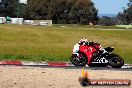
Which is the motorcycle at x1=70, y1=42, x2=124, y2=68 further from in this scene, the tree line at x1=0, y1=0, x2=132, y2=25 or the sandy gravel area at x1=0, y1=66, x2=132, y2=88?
the tree line at x1=0, y1=0, x2=132, y2=25

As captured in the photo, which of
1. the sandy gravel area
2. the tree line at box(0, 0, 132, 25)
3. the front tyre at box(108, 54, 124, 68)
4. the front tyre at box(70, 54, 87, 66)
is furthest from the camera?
the tree line at box(0, 0, 132, 25)

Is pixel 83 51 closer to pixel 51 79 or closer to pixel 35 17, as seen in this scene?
pixel 51 79

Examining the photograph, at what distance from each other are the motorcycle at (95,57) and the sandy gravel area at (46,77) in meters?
1.75

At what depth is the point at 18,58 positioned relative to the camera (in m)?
24.3

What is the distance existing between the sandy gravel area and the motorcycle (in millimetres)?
1750

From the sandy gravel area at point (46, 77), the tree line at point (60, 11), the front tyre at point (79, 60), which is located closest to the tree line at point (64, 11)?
the tree line at point (60, 11)

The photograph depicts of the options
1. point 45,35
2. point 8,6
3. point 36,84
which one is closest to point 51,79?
point 36,84

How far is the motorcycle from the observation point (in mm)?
19938

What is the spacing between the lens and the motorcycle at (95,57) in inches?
785

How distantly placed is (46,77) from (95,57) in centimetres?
513

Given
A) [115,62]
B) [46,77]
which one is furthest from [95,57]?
[46,77]

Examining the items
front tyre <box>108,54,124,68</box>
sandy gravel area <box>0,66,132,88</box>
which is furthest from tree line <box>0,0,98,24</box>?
sandy gravel area <box>0,66,132,88</box>

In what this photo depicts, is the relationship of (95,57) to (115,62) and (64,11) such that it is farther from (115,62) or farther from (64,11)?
(64,11)

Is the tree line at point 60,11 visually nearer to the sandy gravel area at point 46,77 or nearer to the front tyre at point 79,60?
the front tyre at point 79,60
